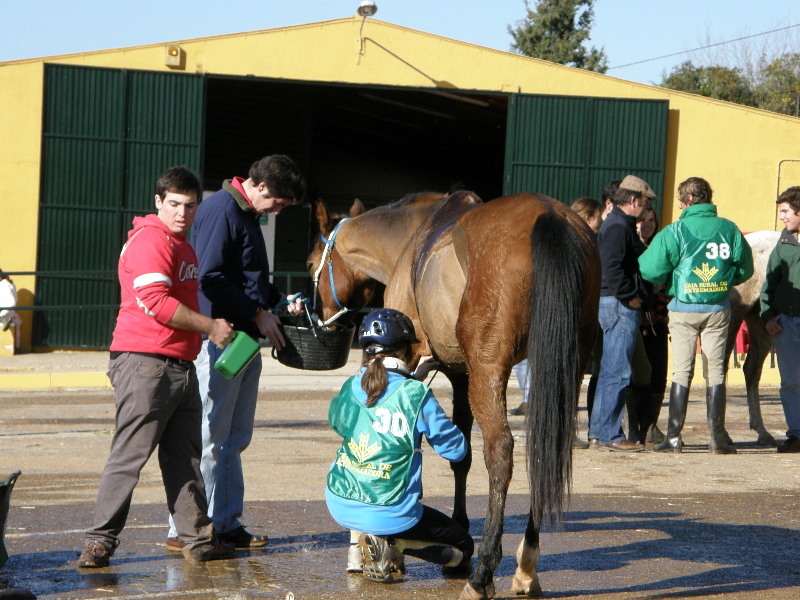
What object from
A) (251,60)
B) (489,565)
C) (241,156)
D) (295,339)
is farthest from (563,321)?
(241,156)

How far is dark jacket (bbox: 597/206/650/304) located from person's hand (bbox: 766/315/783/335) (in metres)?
1.14

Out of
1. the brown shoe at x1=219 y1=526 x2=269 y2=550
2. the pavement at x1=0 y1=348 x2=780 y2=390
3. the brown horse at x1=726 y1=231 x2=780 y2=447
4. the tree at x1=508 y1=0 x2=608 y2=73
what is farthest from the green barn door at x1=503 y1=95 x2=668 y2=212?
the tree at x1=508 y1=0 x2=608 y2=73

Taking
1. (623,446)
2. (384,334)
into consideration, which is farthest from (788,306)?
(384,334)

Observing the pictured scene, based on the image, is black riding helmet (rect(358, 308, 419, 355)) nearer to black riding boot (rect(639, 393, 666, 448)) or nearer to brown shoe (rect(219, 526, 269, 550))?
brown shoe (rect(219, 526, 269, 550))

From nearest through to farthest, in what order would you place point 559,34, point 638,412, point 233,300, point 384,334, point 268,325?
point 384,334
point 233,300
point 268,325
point 638,412
point 559,34

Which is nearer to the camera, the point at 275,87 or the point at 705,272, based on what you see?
the point at 705,272

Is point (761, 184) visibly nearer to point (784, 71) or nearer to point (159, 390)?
point (159, 390)

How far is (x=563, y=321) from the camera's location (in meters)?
4.90

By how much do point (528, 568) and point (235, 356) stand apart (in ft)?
5.50

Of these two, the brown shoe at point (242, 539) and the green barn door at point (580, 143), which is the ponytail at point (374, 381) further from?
the green barn door at point (580, 143)

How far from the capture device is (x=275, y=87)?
71.2 ft

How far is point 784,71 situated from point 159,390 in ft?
151

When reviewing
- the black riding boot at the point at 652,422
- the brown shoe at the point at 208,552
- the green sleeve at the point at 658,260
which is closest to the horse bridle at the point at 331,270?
the brown shoe at the point at 208,552

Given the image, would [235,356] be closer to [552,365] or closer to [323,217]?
[552,365]
